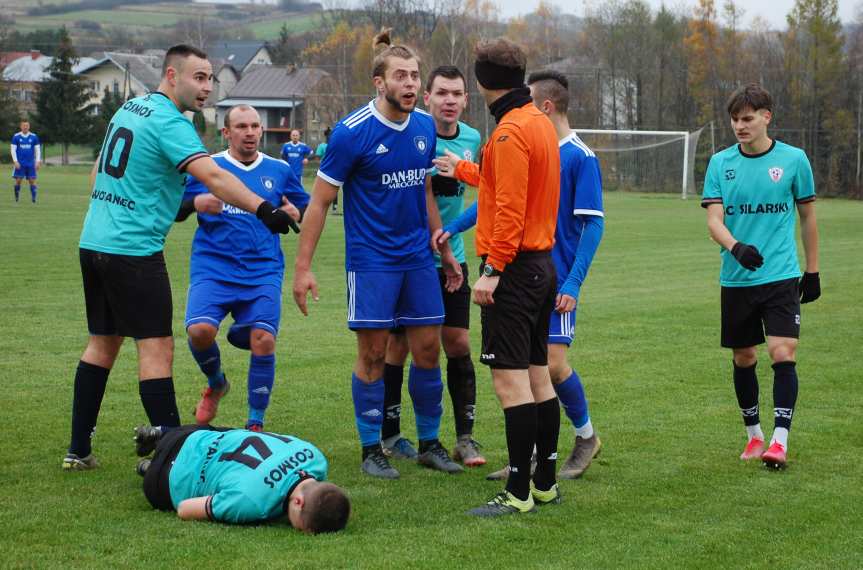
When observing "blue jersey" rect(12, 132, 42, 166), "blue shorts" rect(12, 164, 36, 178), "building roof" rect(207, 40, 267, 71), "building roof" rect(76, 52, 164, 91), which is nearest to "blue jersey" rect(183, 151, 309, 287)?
"blue jersey" rect(12, 132, 42, 166)

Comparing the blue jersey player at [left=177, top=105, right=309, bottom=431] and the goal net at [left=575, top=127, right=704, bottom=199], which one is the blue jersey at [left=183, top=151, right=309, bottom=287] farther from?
the goal net at [left=575, top=127, right=704, bottom=199]

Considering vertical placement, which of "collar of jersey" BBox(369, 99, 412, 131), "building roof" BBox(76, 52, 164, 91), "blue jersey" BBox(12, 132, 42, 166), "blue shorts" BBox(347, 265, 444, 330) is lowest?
"blue shorts" BBox(347, 265, 444, 330)

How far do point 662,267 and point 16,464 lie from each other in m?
13.7

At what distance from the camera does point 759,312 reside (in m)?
6.72

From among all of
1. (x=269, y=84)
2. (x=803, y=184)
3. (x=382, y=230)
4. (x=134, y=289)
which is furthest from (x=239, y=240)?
(x=269, y=84)

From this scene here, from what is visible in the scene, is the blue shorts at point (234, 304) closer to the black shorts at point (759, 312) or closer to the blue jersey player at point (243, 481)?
the blue jersey player at point (243, 481)

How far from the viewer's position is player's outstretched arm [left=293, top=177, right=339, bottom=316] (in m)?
6.04

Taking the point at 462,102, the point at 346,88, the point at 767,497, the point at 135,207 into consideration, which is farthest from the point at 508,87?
the point at 346,88

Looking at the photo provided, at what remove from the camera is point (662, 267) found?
18312 mm

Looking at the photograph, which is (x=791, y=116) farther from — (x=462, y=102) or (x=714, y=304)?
(x=462, y=102)

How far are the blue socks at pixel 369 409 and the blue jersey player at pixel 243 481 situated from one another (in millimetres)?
1074

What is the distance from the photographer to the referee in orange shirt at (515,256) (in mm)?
5156

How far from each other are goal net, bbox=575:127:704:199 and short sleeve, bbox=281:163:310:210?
39336mm

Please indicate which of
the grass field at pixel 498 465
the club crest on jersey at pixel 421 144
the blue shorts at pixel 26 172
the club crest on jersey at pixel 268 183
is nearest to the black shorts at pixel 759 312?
the grass field at pixel 498 465
